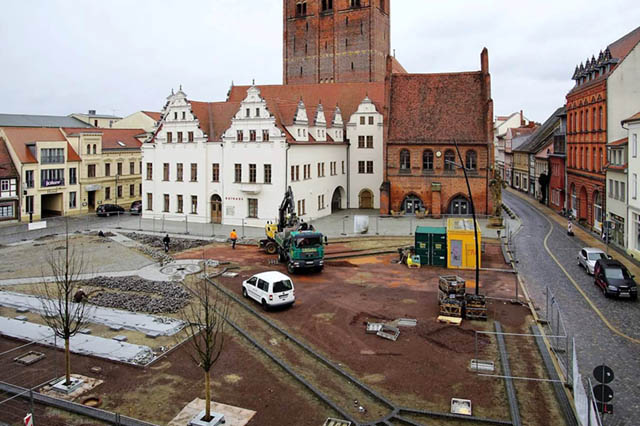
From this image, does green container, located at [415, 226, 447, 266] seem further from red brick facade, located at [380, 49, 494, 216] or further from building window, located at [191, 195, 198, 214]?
building window, located at [191, 195, 198, 214]

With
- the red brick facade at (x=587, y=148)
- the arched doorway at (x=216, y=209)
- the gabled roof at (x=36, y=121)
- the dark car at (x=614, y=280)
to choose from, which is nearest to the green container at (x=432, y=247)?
the dark car at (x=614, y=280)

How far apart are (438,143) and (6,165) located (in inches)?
1616

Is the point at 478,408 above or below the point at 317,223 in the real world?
below

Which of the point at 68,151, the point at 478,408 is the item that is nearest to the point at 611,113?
the point at 478,408

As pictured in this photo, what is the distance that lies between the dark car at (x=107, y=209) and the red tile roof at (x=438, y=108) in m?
29.6

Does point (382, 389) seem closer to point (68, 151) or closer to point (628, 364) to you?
point (628, 364)

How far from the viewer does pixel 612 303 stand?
79.0 ft

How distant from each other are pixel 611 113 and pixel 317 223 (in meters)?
25.1

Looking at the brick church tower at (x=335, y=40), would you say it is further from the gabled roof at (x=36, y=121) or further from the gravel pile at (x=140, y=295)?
the gravel pile at (x=140, y=295)

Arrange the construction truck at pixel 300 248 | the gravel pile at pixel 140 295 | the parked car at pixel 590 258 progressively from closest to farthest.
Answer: the gravel pile at pixel 140 295 → the parked car at pixel 590 258 → the construction truck at pixel 300 248

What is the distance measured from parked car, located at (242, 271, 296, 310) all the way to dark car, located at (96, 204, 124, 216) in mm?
36148

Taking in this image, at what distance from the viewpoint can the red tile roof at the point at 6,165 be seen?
5039 centimetres

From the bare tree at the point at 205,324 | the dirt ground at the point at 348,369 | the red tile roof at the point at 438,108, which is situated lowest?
the dirt ground at the point at 348,369

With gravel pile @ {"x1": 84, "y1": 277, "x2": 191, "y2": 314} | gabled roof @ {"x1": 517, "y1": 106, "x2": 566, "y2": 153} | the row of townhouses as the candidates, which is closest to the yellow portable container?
the row of townhouses
